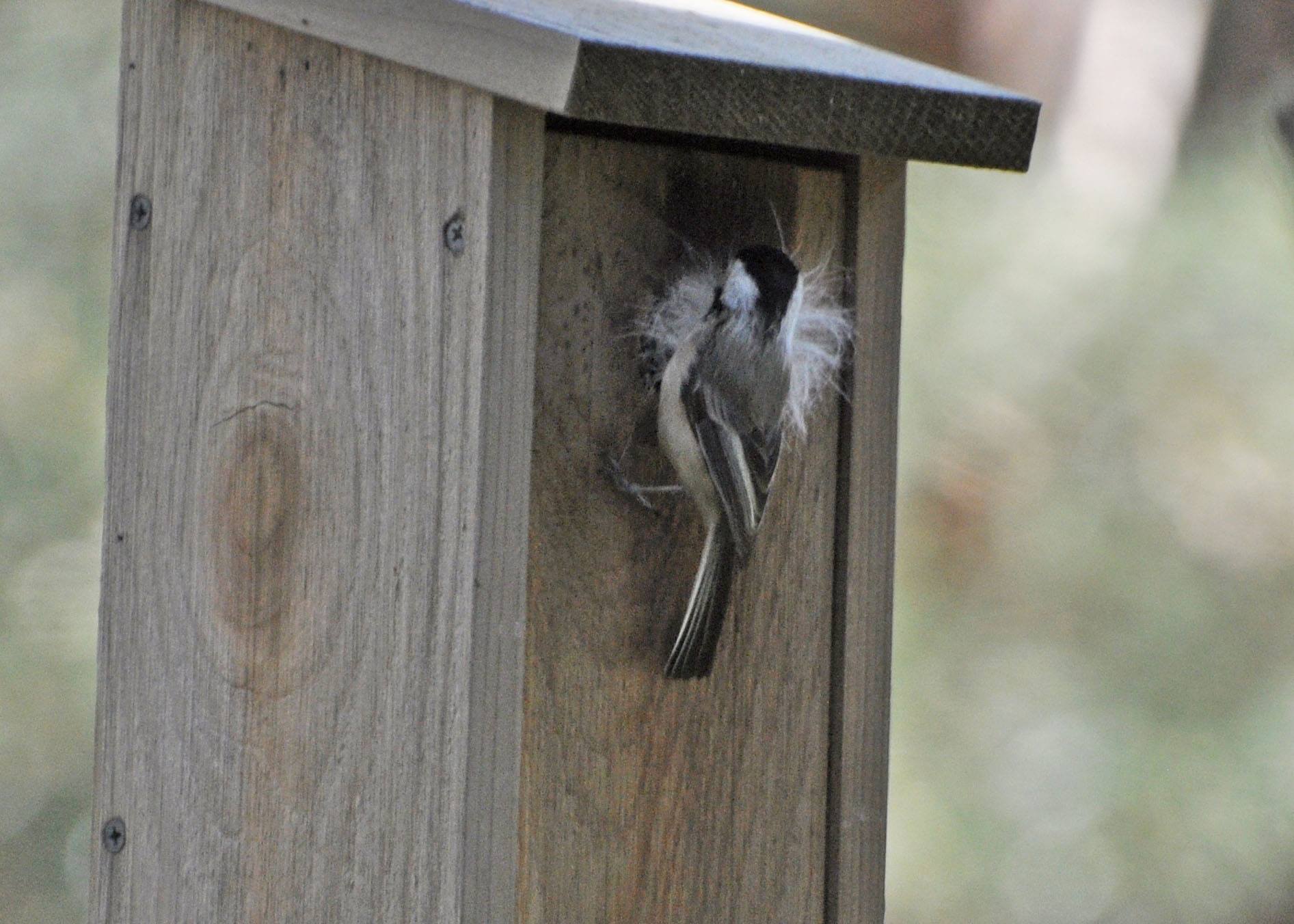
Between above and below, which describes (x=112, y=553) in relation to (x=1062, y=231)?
below

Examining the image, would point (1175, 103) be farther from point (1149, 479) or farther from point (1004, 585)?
point (1004, 585)

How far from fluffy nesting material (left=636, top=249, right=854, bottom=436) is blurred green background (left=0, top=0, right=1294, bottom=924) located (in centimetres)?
275

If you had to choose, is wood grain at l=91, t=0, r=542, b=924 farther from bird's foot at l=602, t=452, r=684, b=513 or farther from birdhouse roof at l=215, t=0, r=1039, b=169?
bird's foot at l=602, t=452, r=684, b=513

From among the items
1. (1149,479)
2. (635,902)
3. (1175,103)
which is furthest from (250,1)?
(1175,103)

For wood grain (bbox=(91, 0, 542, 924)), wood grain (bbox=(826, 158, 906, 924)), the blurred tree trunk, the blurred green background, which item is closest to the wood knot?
wood grain (bbox=(91, 0, 542, 924))

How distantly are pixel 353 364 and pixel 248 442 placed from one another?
0.69 ft

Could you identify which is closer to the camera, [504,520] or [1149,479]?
[504,520]

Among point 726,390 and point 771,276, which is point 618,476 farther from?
point 771,276

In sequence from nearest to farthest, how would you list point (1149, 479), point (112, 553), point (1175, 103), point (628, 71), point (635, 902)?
point (628, 71), point (635, 902), point (112, 553), point (1149, 479), point (1175, 103)

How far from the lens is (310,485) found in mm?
1850

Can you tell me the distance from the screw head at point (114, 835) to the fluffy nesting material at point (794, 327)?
84cm

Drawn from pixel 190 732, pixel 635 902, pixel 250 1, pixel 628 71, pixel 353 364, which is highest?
pixel 250 1

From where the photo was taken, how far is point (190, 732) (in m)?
1.98

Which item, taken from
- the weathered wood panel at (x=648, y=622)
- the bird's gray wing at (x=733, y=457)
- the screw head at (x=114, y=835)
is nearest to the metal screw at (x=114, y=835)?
the screw head at (x=114, y=835)
